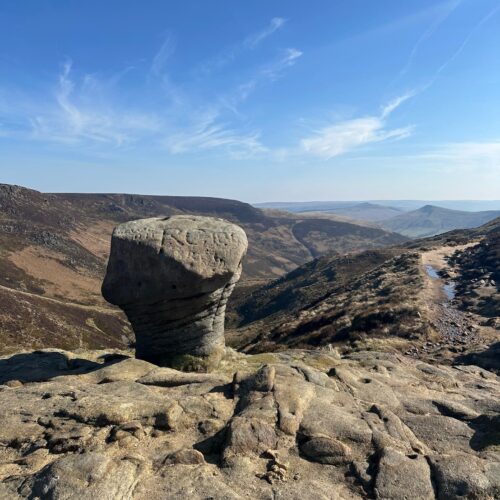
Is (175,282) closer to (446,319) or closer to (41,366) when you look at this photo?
(41,366)

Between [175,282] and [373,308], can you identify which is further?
[373,308]

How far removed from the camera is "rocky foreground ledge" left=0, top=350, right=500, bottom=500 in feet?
45.5

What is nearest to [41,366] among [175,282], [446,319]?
[175,282]

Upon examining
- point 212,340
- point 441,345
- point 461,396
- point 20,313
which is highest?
point 212,340

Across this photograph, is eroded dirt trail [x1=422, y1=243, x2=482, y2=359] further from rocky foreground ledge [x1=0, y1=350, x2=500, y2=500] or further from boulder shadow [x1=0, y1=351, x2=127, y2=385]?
boulder shadow [x1=0, y1=351, x2=127, y2=385]

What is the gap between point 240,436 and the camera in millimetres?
16250

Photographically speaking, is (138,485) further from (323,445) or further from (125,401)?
(323,445)

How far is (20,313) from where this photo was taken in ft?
312

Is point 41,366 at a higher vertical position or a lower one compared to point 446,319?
higher

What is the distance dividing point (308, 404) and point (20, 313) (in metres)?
93.5

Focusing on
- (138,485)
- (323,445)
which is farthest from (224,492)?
(323,445)

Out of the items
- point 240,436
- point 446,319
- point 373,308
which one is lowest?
point 373,308

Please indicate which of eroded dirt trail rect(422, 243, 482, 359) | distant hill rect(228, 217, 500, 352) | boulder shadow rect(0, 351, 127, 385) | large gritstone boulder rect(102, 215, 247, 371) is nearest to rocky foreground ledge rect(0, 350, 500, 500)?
boulder shadow rect(0, 351, 127, 385)

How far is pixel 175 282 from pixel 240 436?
11696 mm
